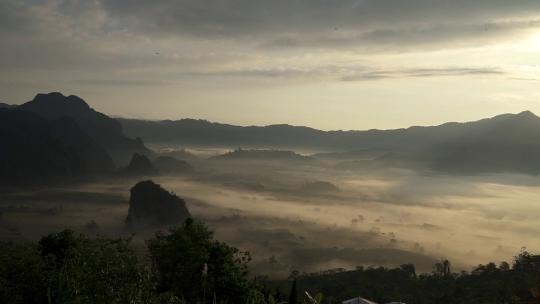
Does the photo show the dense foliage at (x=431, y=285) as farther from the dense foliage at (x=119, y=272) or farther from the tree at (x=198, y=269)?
the dense foliage at (x=119, y=272)

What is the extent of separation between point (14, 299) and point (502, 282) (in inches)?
3627

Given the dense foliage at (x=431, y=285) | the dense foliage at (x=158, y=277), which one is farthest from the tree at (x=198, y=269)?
the dense foliage at (x=431, y=285)

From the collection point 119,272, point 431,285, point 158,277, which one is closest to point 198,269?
point 158,277

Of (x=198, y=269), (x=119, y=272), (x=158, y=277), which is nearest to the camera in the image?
(x=119, y=272)

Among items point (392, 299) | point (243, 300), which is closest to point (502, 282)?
point (392, 299)

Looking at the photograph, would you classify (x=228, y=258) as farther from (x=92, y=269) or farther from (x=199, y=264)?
(x=92, y=269)

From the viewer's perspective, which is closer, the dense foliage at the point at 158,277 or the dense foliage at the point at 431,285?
the dense foliage at the point at 158,277

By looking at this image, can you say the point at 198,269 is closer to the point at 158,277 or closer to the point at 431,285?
the point at 158,277

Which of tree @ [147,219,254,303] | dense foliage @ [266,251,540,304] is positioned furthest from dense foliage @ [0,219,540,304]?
dense foliage @ [266,251,540,304]

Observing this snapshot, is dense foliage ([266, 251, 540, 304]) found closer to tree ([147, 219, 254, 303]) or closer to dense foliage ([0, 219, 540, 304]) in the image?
dense foliage ([0, 219, 540, 304])

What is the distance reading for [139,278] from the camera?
85.8ft

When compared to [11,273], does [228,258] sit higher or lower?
lower

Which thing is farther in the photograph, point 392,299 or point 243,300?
point 392,299

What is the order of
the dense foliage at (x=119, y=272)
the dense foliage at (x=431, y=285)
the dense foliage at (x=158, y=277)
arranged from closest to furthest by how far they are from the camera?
the dense foliage at (x=119, y=272) < the dense foliage at (x=158, y=277) < the dense foliage at (x=431, y=285)
